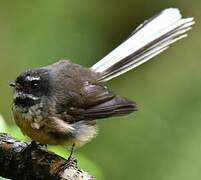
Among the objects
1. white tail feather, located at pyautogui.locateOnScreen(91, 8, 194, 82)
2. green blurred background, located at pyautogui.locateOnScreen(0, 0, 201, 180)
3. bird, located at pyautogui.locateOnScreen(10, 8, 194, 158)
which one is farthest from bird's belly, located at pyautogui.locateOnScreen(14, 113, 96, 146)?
green blurred background, located at pyautogui.locateOnScreen(0, 0, 201, 180)

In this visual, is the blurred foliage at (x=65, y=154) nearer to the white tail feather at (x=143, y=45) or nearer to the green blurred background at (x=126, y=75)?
the white tail feather at (x=143, y=45)

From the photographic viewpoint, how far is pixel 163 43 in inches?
182

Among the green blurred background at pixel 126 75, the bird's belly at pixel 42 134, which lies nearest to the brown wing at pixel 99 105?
the bird's belly at pixel 42 134

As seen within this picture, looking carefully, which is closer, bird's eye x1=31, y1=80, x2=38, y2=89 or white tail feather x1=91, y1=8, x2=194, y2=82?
bird's eye x1=31, y1=80, x2=38, y2=89

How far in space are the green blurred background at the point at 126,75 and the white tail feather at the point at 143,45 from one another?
6.37ft

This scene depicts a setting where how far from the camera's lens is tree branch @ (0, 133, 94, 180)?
134 inches

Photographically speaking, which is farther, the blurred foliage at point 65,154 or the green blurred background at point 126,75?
the green blurred background at point 126,75

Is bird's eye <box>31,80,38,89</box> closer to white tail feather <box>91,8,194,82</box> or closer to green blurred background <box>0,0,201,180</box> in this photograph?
white tail feather <box>91,8,194,82</box>

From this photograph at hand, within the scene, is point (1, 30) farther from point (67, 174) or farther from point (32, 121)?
point (67, 174)

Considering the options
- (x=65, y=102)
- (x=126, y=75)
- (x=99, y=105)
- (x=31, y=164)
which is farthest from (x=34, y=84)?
(x=126, y=75)

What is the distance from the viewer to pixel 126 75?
7.69 metres

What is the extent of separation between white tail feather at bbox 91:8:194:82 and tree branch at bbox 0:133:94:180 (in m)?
0.97

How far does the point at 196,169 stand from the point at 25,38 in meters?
2.38

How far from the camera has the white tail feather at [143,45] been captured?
4539mm
